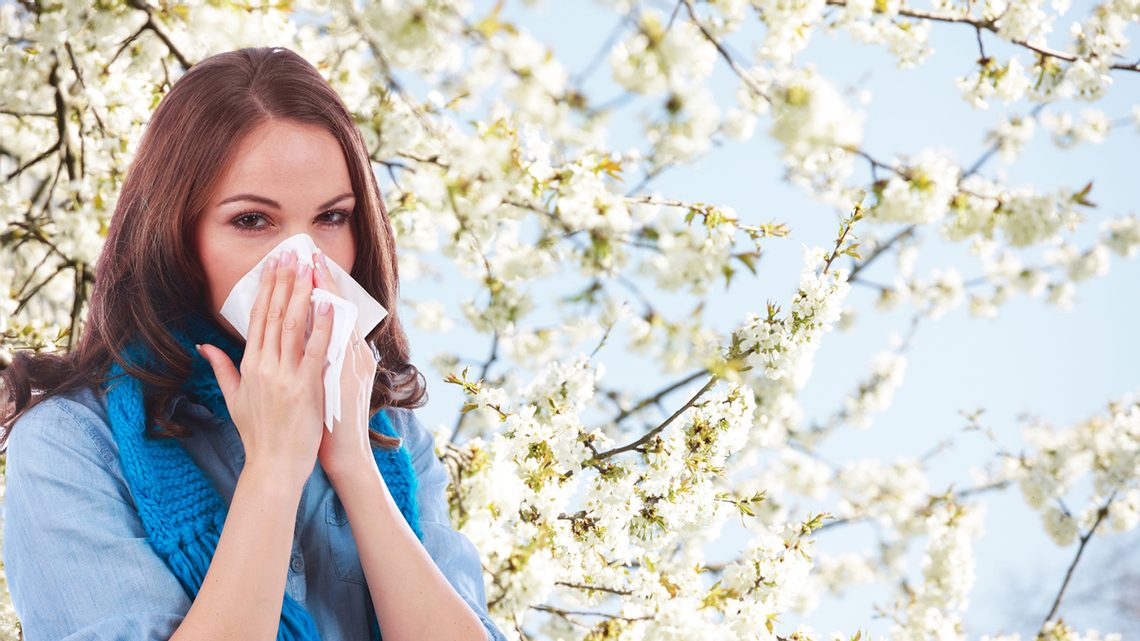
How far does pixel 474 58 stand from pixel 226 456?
781 mm

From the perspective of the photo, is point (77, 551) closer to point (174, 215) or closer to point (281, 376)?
point (281, 376)

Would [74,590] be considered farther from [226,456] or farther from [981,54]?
[981,54]

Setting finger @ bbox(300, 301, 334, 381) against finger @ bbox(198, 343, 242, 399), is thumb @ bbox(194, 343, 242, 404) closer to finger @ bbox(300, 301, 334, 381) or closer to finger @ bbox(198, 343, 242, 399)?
finger @ bbox(198, 343, 242, 399)

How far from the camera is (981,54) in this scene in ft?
10.4

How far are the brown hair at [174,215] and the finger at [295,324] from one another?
22cm

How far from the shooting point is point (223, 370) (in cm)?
137

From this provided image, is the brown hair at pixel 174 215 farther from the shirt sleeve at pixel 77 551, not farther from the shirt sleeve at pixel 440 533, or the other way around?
the shirt sleeve at pixel 440 533

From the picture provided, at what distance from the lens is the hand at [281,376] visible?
4.20 ft

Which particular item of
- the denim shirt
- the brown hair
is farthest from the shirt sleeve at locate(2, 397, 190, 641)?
the brown hair

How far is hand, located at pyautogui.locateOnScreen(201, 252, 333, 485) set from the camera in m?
1.28

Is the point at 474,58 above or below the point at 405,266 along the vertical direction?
below

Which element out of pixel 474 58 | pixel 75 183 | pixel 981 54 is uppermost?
pixel 981 54

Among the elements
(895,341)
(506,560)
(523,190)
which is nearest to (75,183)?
(523,190)

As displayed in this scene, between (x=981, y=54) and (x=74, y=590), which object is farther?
(x=981, y=54)
